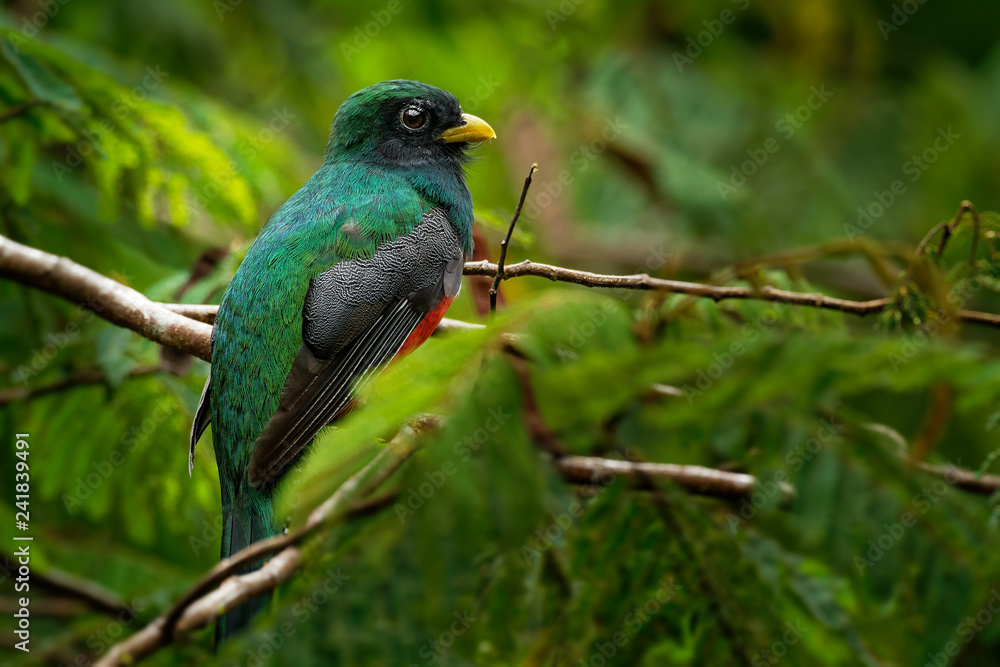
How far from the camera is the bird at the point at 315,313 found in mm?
3141

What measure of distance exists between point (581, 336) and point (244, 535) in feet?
4.95

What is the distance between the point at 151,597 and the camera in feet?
13.4

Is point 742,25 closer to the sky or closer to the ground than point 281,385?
closer to the sky

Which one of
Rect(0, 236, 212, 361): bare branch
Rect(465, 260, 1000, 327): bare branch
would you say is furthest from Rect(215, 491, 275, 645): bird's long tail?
Rect(465, 260, 1000, 327): bare branch

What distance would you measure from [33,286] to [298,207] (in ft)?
3.08

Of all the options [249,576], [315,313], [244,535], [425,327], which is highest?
[315,313]

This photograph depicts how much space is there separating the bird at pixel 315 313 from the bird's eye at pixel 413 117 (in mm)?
232

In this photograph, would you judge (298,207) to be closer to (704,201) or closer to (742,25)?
(704,201)

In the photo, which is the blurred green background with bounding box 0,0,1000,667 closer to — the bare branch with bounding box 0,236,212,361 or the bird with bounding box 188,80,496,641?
the bird with bounding box 188,80,496,641

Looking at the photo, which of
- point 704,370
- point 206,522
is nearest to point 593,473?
point 704,370

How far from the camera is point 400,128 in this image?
4250mm

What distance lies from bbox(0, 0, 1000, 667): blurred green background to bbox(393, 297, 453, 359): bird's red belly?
36cm

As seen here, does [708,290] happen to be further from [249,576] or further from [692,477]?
[249,576]

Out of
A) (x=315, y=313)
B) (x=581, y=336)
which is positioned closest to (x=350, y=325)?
(x=315, y=313)
